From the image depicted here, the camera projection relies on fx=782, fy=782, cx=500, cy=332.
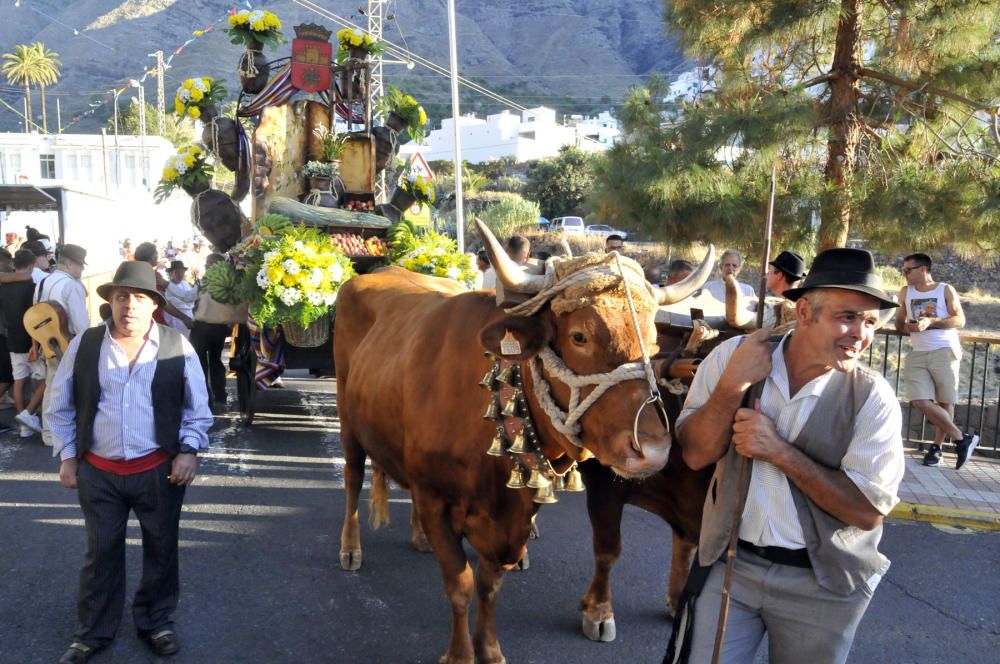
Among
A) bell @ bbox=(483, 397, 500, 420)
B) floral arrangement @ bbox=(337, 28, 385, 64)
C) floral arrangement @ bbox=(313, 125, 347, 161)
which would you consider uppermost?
floral arrangement @ bbox=(337, 28, 385, 64)

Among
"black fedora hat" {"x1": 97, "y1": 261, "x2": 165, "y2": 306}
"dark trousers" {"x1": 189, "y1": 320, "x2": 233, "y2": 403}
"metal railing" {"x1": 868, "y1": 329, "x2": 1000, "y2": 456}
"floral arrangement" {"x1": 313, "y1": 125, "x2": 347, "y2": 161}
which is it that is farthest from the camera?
"floral arrangement" {"x1": 313, "y1": 125, "x2": 347, "y2": 161}

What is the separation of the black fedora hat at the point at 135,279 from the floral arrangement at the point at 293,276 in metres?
3.21

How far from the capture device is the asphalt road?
12.7 feet

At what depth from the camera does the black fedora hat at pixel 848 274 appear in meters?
2.14

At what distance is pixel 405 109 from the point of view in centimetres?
995

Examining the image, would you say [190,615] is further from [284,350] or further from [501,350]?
[284,350]

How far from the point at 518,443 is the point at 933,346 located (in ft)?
18.7

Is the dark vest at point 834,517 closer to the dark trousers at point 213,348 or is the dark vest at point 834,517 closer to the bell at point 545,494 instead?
the bell at point 545,494

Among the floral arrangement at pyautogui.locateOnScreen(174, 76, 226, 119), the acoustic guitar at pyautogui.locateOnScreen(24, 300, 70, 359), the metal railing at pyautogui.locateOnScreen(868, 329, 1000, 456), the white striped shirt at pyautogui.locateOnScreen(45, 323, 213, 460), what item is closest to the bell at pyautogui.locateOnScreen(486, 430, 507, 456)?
the white striped shirt at pyautogui.locateOnScreen(45, 323, 213, 460)

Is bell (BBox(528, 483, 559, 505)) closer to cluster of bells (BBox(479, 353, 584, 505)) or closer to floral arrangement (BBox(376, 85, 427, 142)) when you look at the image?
cluster of bells (BBox(479, 353, 584, 505))

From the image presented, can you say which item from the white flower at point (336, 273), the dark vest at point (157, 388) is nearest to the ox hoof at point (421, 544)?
the dark vest at point (157, 388)

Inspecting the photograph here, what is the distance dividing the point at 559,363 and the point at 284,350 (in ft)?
18.1

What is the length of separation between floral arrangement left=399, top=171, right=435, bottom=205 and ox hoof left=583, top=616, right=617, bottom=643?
630cm

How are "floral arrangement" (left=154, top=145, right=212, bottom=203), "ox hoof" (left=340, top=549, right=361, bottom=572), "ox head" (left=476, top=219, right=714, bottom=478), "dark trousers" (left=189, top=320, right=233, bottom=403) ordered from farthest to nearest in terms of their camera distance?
1. "floral arrangement" (left=154, top=145, right=212, bottom=203)
2. "dark trousers" (left=189, top=320, right=233, bottom=403)
3. "ox hoof" (left=340, top=549, right=361, bottom=572)
4. "ox head" (left=476, top=219, right=714, bottom=478)
